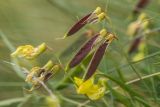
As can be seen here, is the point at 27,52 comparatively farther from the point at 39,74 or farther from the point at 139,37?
the point at 139,37

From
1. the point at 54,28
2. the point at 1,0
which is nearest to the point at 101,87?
the point at 1,0

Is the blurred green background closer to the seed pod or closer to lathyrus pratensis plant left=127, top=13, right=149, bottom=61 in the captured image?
lathyrus pratensis plant left=127, top=13, right=149, bottom=61

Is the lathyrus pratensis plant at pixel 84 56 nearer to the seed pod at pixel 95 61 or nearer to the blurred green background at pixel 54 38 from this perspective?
the seed pod at pixel 95 61

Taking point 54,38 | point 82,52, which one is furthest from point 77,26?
point 54,38

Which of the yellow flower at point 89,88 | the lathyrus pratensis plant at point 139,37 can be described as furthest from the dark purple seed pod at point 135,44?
the yellow flower at point 89,88

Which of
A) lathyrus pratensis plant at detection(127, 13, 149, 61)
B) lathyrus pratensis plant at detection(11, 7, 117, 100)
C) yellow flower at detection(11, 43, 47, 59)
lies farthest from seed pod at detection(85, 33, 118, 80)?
lathyrus pratensis plant at detection(127, 13, 149, 61)
